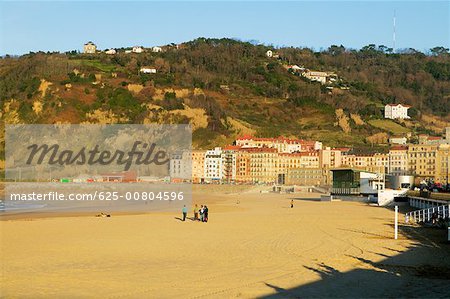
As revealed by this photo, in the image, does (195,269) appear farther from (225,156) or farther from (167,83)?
(167,83)

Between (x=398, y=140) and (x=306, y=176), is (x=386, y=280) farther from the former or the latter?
(x=398, y=140)

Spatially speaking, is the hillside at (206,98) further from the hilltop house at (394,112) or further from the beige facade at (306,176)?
the beige facade at (306,176)

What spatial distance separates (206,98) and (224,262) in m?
126

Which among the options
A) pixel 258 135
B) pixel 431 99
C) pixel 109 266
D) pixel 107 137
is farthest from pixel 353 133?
pixel 109 266

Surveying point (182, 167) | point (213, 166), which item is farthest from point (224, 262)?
point (213, 166)

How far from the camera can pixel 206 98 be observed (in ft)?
466

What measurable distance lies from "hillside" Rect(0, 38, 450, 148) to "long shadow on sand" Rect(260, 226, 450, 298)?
103829 millimetres

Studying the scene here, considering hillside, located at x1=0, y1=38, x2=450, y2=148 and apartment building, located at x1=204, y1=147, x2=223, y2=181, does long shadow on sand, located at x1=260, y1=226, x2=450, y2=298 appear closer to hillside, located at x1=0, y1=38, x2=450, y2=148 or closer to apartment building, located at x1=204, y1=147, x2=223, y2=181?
apartment building, located at x1=204, y1=147, x2=223, y2=181

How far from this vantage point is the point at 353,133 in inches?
5433

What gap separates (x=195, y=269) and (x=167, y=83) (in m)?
136

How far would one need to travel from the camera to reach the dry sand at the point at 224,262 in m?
13.0

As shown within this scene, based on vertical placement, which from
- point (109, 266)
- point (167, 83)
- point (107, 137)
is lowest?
point (109, 266)

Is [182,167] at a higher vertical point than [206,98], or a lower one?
lower

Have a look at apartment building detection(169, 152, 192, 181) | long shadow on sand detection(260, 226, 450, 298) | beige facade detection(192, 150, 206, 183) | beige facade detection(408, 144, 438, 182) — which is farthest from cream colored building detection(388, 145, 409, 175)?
long shadow on sand detection(260, 226, 450, 298)
